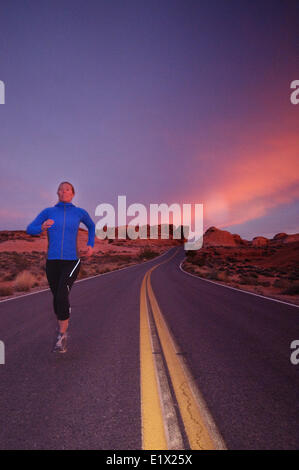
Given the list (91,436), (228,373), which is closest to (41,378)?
(91,436)

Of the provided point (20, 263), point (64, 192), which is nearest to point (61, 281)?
point (64, 192)

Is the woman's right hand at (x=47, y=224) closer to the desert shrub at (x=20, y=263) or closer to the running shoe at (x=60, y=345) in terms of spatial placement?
the running shoe at (x=60, y=345)

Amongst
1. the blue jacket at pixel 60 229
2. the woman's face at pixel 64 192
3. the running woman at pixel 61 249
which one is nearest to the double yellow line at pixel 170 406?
the running woman at pixel 61 249

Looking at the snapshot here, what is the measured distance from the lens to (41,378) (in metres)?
2.83

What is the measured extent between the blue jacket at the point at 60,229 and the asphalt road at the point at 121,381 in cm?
145

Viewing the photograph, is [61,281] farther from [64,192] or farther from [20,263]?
[20,263]

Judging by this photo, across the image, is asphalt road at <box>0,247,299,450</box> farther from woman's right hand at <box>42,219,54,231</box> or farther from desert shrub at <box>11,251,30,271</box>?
desert shrub at <box>11,251,30,271</box>

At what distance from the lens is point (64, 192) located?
13.3 feet

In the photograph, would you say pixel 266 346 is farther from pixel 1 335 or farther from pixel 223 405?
pixel 1 335

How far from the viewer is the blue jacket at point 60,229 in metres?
3.90

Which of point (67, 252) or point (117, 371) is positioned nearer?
point (117, 371)

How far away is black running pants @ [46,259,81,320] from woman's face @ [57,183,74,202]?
38.5 inches

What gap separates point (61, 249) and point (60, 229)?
1.01ft
